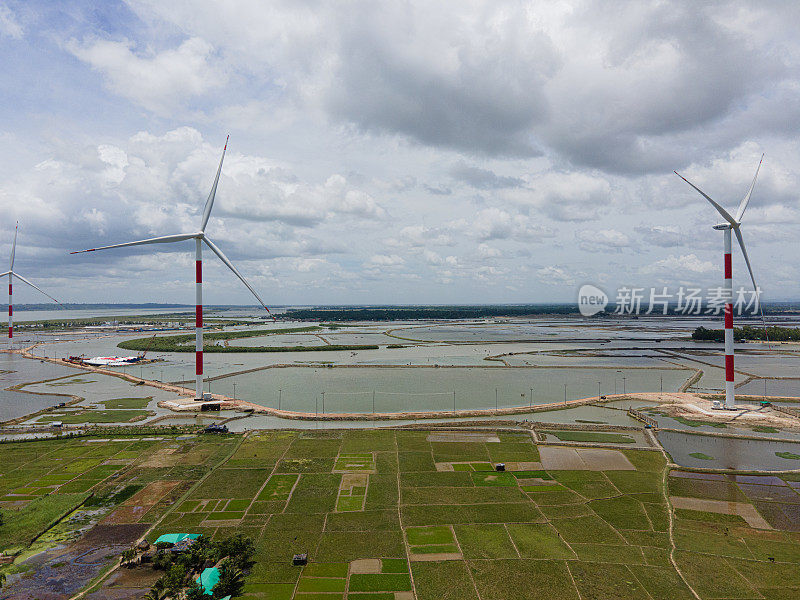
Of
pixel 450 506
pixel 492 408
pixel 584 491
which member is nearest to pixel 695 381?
pixel 492 408

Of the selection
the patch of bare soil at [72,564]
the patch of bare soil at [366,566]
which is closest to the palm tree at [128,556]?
the patch of bare soil at [72,564]

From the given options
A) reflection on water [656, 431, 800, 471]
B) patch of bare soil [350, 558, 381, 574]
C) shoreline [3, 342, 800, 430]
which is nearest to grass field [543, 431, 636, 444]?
reflection on water [656, 431, 800, 471]

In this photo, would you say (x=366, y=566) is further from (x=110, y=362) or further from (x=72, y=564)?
(x=110, y=362)

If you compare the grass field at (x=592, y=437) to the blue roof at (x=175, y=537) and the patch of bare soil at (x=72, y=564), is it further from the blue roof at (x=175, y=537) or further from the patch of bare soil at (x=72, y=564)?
the patch of bare soil at (x=72, y=564)

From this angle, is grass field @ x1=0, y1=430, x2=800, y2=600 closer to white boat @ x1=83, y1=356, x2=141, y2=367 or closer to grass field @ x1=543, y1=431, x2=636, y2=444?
grass field @ x1=543, y1=431, x2=636, y2=444

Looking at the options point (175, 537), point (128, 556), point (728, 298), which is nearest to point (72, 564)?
point (128, 556)
